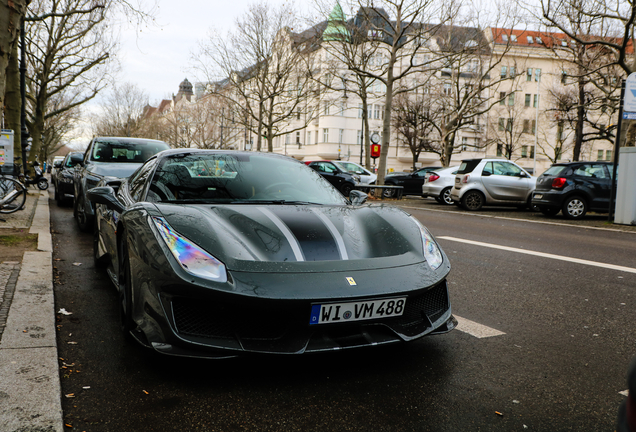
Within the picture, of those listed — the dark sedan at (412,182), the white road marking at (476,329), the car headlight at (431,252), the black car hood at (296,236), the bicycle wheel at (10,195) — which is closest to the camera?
the black car hood at (296,236)

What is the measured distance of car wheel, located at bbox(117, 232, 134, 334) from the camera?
10.9ft

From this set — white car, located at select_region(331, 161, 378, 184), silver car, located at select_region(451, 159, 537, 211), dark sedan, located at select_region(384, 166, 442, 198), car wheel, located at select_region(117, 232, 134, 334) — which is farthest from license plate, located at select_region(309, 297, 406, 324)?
dark sedan, located at select_region(384, 166, 442, 198)

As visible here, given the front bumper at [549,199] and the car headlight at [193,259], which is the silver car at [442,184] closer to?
the front bumper at [549,199]

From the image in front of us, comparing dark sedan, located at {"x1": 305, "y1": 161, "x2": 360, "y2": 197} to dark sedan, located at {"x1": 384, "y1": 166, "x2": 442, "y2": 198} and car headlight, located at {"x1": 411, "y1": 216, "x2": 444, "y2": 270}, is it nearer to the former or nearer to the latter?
dark sedan, located at {"x1": 384, "y1": 166, "x2": 442, "y2": 198}

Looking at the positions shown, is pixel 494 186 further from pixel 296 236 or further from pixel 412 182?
pixel 296 236

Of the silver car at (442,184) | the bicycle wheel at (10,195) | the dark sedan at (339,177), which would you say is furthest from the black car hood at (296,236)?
the dark sedan at (339,177)

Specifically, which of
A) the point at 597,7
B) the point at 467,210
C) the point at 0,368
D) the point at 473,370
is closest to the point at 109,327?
the point at 0,368

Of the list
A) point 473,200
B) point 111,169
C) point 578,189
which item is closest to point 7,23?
point 111,169

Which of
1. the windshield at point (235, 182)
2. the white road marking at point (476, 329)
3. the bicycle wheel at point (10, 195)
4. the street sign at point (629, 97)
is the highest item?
the street sign at point (629, 97)

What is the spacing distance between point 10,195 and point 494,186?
1280cm

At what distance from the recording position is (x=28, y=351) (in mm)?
3148

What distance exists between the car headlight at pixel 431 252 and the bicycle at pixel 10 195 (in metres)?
8.73

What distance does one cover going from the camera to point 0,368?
9.50 ft

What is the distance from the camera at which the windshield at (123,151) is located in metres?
10.1
